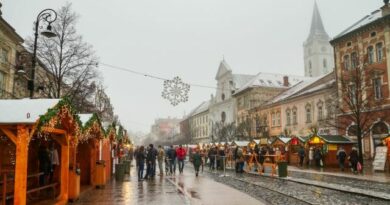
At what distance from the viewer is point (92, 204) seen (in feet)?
42.6

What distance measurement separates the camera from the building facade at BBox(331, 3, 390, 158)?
35.4 metres

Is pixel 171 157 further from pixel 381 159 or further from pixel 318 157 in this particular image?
pixel 381 159

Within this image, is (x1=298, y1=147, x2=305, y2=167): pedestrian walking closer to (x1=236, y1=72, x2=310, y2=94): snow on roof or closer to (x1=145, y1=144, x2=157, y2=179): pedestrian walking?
(x1=145, y1=144, x2=157, y2=179): pedestrian walking

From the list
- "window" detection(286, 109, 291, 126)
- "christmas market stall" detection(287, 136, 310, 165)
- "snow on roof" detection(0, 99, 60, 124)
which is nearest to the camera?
"snow on roof" detection(0, 99, 60, 124)

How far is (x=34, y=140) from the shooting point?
16312mm

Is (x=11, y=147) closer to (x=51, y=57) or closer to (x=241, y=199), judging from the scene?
(x=241, y=199)

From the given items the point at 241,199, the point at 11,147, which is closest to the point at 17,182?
the point at 11,147

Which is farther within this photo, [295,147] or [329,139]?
[295,147]

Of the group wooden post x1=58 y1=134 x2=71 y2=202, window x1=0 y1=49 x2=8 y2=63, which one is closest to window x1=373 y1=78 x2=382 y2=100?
wooden post x1=58 y1=134 x2=71 y2=202

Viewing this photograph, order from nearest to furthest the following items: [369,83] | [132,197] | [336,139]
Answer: [132,197]
[336,139]
[369,83]

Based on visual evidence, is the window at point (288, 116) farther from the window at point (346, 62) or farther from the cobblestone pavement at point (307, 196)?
the cobblestone pavement at point (307, 196)

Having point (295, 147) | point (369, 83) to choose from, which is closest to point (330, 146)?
point (295, 147)

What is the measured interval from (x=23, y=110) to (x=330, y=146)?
29.0m

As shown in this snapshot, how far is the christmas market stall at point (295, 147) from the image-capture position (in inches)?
1503
